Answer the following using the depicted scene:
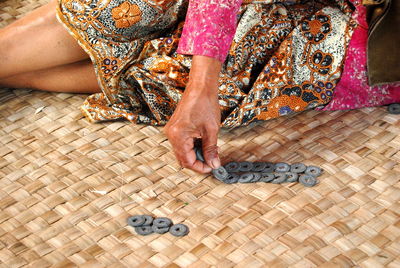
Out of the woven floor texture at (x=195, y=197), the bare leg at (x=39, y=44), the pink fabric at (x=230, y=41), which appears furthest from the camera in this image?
the bare leg at (x=39, y=44)

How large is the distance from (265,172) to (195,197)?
17 centimetres

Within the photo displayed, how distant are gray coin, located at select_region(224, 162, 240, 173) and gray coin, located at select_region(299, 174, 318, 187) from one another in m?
0.15

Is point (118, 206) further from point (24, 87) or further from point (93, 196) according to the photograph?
point (24, 87)

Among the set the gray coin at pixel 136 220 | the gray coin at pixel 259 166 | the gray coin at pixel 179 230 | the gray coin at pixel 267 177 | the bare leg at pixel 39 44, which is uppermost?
the bare leg at pixel 39 44

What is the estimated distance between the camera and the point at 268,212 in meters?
1.36

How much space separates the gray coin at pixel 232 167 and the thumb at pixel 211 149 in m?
0.04

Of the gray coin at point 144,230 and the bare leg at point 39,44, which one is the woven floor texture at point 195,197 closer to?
the gray coin at point 144,230

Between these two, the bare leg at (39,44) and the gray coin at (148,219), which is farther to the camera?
the bare leg at (39,44)

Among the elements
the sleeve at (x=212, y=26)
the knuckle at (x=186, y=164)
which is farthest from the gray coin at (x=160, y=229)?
the sleeve at (x=212, y=26)

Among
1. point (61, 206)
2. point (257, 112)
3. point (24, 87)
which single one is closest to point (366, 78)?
point (257, 112)

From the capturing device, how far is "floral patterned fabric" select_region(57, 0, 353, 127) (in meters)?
1.54

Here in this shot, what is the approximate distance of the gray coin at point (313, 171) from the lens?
4.73 feet

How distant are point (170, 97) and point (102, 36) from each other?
222mm

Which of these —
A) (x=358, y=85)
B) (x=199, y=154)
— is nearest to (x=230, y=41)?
(x=199, y=154)
